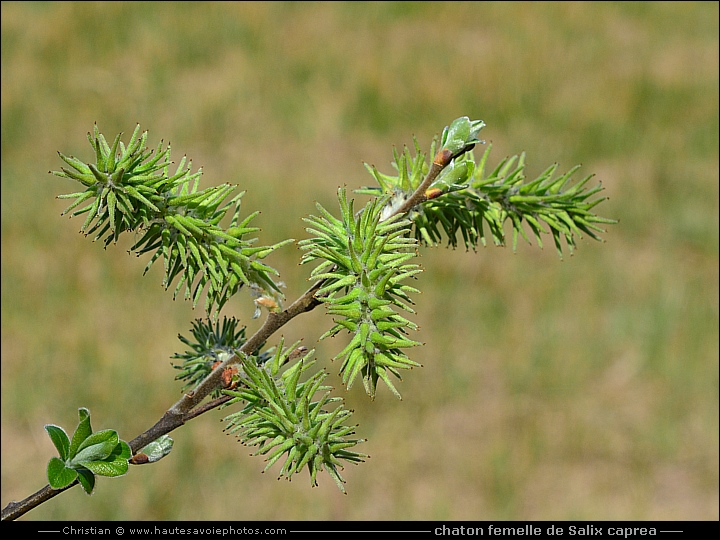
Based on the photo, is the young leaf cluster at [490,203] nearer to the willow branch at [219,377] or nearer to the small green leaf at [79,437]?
the willow branch at [219,377]

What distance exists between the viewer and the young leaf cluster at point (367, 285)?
28.0 inches

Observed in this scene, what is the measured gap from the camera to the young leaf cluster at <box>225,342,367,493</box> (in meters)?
0.78

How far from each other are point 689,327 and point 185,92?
16.3ft

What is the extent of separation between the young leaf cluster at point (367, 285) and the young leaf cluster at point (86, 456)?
0.27 meters

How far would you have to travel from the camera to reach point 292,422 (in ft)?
2.61

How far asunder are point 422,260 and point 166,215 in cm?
481

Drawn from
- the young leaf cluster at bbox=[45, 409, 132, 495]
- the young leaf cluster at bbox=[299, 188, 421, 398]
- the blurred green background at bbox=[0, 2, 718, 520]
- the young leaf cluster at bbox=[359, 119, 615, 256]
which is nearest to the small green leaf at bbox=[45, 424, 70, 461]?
the young leaf cluster at bbox=[45, 409, 132, 495]

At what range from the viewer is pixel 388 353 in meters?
0.72

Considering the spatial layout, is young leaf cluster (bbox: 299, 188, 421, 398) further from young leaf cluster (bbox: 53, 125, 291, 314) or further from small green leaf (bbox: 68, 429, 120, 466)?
small green leaf (bbox: 68, 429, 120, 466)

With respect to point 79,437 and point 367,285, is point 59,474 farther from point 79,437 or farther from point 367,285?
point 367,285

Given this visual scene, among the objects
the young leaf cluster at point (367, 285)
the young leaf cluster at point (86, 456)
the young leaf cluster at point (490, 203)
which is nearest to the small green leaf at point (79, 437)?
the young leaf cluster at point (86, 456)

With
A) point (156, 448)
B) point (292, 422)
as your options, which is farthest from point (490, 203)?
point (156, 448)

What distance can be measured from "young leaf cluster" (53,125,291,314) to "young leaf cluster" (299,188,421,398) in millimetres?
86

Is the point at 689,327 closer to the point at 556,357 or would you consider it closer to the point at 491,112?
the point at 556,357
